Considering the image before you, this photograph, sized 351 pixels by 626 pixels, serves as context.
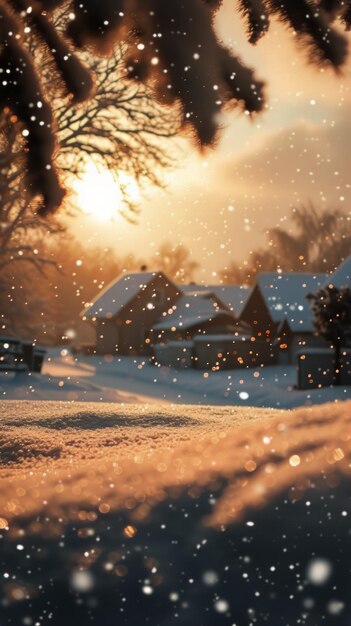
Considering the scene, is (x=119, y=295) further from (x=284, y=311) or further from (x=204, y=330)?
(x=284, y=311)

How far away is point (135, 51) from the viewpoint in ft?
21.2

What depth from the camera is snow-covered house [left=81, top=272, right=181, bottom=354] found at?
51312 mm

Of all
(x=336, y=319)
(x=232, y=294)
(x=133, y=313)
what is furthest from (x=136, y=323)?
(x=336, y=319)

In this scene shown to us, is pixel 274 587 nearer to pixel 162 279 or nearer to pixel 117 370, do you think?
pixel 117 370

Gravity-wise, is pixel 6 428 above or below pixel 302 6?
below

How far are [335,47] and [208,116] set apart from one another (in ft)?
4.74

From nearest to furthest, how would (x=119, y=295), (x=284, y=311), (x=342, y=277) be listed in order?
(x=342, y=277) < (x=284, y=311) < (x=119, y=295)

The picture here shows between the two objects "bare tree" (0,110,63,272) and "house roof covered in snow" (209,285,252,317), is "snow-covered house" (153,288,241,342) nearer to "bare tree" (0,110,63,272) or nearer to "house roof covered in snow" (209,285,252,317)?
"house roof covered in snow" (209,285,252,317)

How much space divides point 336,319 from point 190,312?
78.2 ft

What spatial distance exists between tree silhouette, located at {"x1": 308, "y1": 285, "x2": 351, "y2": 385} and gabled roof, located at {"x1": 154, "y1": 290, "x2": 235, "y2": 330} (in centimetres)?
1944

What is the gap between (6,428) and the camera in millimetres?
7625

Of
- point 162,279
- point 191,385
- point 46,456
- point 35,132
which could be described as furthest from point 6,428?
point 162,279

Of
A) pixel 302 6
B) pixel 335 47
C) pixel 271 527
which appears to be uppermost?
pixel 302 6

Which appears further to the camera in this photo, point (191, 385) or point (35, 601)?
point (191, 385)
